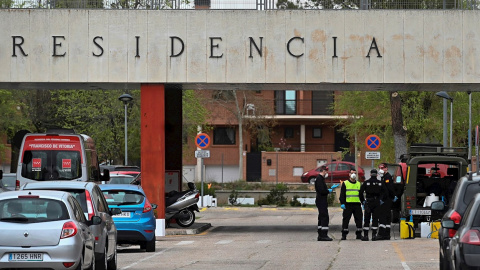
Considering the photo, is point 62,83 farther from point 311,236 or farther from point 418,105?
point 418,105

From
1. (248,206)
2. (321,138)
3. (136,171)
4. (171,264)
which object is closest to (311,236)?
(171,264)

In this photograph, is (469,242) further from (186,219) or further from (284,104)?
(284,104)

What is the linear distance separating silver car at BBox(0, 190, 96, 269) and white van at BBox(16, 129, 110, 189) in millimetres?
13404

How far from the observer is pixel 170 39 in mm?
28594

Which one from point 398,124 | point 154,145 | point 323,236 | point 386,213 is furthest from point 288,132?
point 323,236

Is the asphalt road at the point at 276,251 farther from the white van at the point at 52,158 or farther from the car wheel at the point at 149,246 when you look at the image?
the white van at the point at 52,158

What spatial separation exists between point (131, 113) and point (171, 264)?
3711 cm

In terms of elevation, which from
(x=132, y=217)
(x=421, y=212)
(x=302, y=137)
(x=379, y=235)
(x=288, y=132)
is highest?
(x=288, y=132)

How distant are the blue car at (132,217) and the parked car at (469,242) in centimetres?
1053

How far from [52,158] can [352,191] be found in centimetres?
825

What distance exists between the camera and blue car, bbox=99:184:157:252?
74.0 feet

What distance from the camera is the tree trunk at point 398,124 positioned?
4197 cm

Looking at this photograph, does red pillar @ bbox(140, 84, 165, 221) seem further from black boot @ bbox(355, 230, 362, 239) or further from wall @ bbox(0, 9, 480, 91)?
black boot @ bbox(355, 230, 362, 239)

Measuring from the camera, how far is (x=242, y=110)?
73.5m
